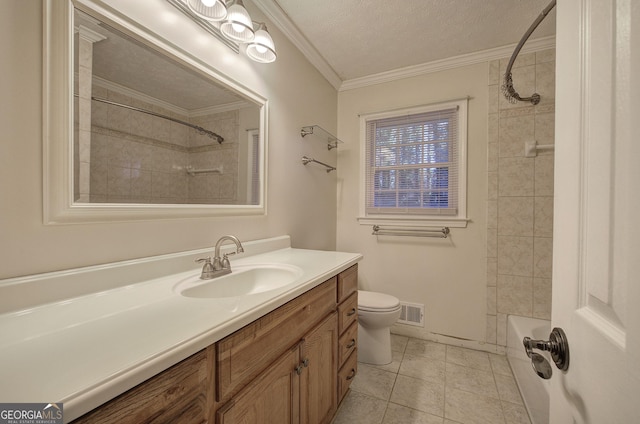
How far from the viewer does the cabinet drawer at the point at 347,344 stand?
1.36 m

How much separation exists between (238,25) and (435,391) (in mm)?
2405

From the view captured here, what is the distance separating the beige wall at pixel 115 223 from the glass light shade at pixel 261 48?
73mm

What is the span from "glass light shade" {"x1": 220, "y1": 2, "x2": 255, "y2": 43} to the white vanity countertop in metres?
1.20

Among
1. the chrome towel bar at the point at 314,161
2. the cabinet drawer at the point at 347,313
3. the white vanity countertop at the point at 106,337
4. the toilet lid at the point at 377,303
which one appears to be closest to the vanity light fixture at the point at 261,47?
the chrome towel bar at the point at 314,161

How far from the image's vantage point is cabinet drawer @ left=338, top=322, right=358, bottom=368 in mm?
1363

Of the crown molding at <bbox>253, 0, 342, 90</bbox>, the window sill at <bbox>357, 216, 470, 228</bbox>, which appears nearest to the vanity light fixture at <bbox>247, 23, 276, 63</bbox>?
the crown molding at <bbox>253, 0, 342, 90</bbox>

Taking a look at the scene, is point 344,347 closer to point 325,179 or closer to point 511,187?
point 325,179

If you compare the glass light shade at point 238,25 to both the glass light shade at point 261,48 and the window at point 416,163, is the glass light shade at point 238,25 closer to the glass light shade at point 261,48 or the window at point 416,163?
the glass light shade at point 261,48

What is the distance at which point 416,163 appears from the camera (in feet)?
7.79

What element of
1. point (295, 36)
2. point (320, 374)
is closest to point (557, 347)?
point (320, 374)

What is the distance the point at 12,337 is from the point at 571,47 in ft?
4.35

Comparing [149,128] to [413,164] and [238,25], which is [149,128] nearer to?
[238,25]

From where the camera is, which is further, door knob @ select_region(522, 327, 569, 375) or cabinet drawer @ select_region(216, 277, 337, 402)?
cabinet drawer @ select_region(216, 277, 337, 402)

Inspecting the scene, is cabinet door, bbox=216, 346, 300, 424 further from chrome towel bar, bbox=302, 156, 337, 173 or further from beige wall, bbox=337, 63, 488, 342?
beige wall, bbox=337, 63, 488, 342
